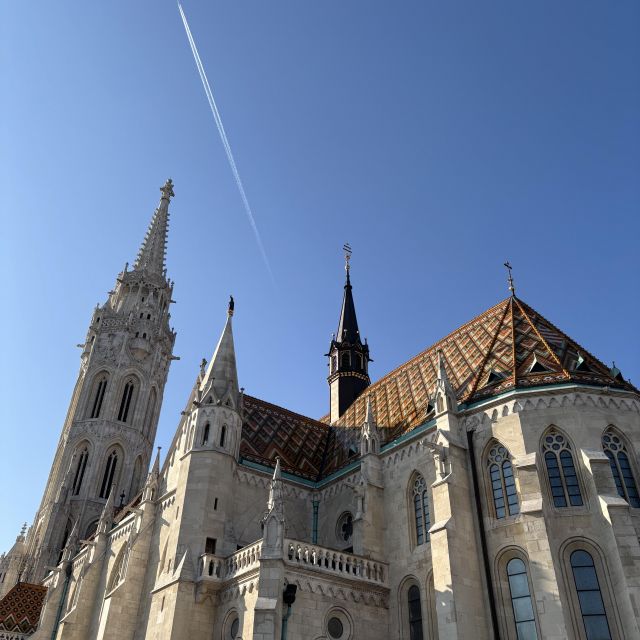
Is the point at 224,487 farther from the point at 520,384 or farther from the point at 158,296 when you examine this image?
the point at 158,296

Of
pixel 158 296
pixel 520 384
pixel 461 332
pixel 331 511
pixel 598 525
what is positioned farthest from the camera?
pixel 158 296

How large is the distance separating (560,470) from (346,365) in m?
23.0

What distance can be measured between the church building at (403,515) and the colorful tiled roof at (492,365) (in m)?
0.10

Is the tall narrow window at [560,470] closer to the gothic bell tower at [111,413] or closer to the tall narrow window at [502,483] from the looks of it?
the tall narrow window at [502,483]

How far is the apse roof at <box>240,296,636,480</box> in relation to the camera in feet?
73.3

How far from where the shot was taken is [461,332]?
30016mm

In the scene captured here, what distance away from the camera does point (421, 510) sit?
2239 centimetres

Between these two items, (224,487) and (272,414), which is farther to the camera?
(272,414)

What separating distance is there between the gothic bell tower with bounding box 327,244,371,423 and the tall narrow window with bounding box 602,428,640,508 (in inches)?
800

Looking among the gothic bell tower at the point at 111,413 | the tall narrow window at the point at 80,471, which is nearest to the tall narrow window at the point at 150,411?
the gothic bell tower at the point at 111,413

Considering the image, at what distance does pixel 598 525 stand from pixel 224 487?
44.5ft

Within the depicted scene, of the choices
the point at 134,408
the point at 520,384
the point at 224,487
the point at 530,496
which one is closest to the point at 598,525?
the point at 530,496

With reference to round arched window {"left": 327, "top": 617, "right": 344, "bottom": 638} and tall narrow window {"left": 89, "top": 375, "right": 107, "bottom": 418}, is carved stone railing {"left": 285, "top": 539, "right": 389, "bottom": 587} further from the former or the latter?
tall narrow window {"left": 89, "top": 375, "right": 107, "bottom": 418}

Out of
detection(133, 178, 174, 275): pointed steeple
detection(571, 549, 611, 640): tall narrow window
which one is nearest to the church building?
detection(571, 549, 611, 640): tall narrow window
